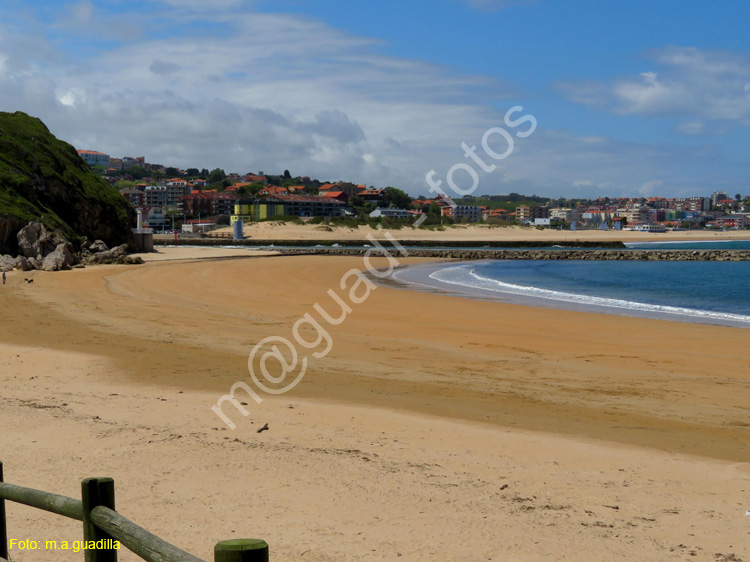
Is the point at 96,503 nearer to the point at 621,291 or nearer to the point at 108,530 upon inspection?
the point at 108,530

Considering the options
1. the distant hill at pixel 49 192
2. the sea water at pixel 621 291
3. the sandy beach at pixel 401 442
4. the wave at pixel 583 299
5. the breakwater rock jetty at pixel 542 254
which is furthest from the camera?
the breakwater rock jetty at pixel 542 254

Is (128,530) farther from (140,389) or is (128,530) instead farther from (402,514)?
(140,389)

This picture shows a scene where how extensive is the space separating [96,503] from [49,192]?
39.6m

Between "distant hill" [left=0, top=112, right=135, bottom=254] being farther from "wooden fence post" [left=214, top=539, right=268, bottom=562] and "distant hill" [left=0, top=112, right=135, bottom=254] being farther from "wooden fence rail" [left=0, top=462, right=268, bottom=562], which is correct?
"wooden fence post" [left=214, top=539, right=268, bottom=562]

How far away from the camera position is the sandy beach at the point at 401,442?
15.9ft

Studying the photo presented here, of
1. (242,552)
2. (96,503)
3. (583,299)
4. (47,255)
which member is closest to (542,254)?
(583,299)

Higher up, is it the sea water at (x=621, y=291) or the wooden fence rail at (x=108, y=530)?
the wooden fence rail at (x=108, y=530)

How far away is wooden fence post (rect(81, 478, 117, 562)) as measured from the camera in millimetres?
2990

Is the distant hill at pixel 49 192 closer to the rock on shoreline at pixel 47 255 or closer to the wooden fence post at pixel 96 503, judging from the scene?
the rock on shoreline at pixel 47 255

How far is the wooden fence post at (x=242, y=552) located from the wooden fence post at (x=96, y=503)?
3.18 ft

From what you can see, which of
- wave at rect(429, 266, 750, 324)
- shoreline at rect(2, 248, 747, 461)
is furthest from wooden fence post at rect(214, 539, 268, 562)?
wave at rect(429, 266, 750, 324)

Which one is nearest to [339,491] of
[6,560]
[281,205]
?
[6,560]

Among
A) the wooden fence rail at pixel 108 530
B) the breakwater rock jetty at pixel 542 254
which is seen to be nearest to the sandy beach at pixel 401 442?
the wooden fence rail at pixel 108 530

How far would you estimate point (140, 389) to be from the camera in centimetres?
910
